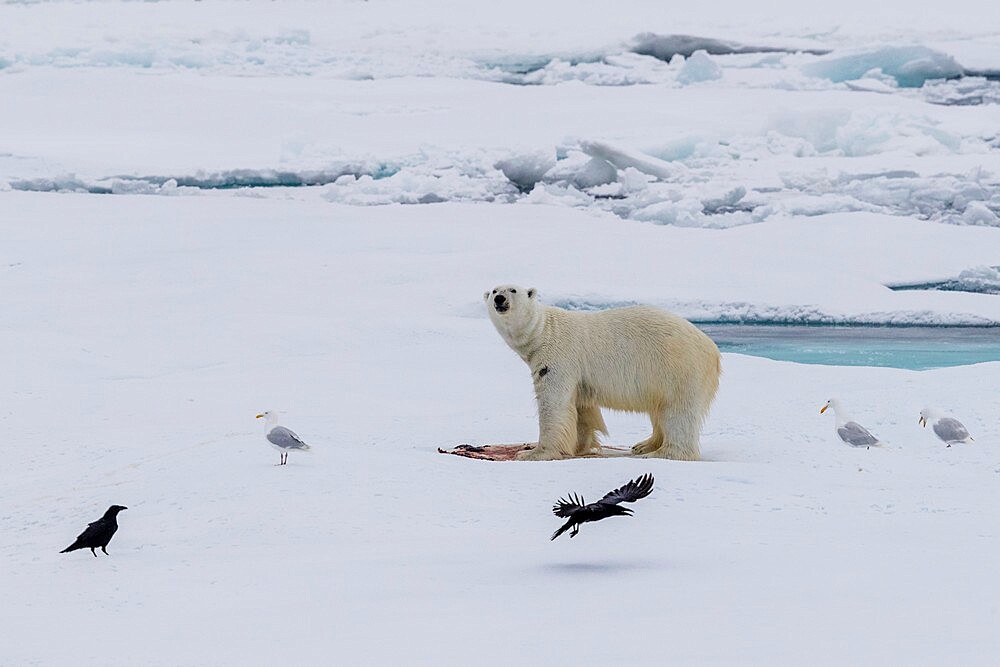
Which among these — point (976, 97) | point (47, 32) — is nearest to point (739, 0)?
point (976, 97)

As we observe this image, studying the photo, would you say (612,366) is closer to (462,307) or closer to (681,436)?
(681,436)

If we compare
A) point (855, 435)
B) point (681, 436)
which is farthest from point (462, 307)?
point (855, 435)

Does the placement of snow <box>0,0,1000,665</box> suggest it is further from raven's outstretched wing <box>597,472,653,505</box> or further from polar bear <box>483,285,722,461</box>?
polar bear <box>483,285,722,461</box>

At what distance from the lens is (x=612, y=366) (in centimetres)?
440

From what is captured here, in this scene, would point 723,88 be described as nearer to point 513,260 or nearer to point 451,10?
point 451,10

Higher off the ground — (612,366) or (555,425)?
(612,366)

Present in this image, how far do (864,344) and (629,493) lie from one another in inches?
212

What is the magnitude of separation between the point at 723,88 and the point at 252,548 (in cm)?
1068

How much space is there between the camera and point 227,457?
4.10 meters

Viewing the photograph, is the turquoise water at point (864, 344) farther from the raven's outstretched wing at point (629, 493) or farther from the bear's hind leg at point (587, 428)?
the raven's outstretched wing at point (629, 493)

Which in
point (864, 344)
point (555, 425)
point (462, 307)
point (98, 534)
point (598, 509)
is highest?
point (598, 509)

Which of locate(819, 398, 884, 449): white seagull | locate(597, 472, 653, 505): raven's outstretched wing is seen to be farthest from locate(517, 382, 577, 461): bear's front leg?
locate(597, 472, 653, 505): raven's outstretched wing

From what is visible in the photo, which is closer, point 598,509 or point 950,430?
point 598,509

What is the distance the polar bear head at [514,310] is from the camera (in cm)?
437
